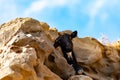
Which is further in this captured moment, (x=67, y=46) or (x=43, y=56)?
(x=67, y=46)

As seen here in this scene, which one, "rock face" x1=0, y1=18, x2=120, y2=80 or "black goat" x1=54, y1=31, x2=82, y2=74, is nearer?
"rock face" x1=0, y1=18, x2=120, y2=80

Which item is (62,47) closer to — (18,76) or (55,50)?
(55,50)

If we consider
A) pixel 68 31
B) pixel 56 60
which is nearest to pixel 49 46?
pixel 56 60

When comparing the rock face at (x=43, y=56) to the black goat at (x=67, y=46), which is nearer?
the rock face at (x=43, y=56)

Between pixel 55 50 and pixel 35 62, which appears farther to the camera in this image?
pixel 55 50

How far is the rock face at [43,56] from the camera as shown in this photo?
346 inches

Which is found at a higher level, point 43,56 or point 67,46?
point 67,46

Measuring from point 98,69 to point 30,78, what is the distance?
451cm

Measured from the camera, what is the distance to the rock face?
879 centimetres

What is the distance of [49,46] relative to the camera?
10.3m

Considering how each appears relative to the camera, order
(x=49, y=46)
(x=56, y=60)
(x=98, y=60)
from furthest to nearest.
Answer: (x=98, y=60), (x=56, y=60), (x=49, y=46)

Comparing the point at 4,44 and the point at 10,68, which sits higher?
the point at 4,44

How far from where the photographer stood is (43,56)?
1014 cm

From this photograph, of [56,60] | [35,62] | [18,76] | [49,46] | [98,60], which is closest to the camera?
[18,76]
